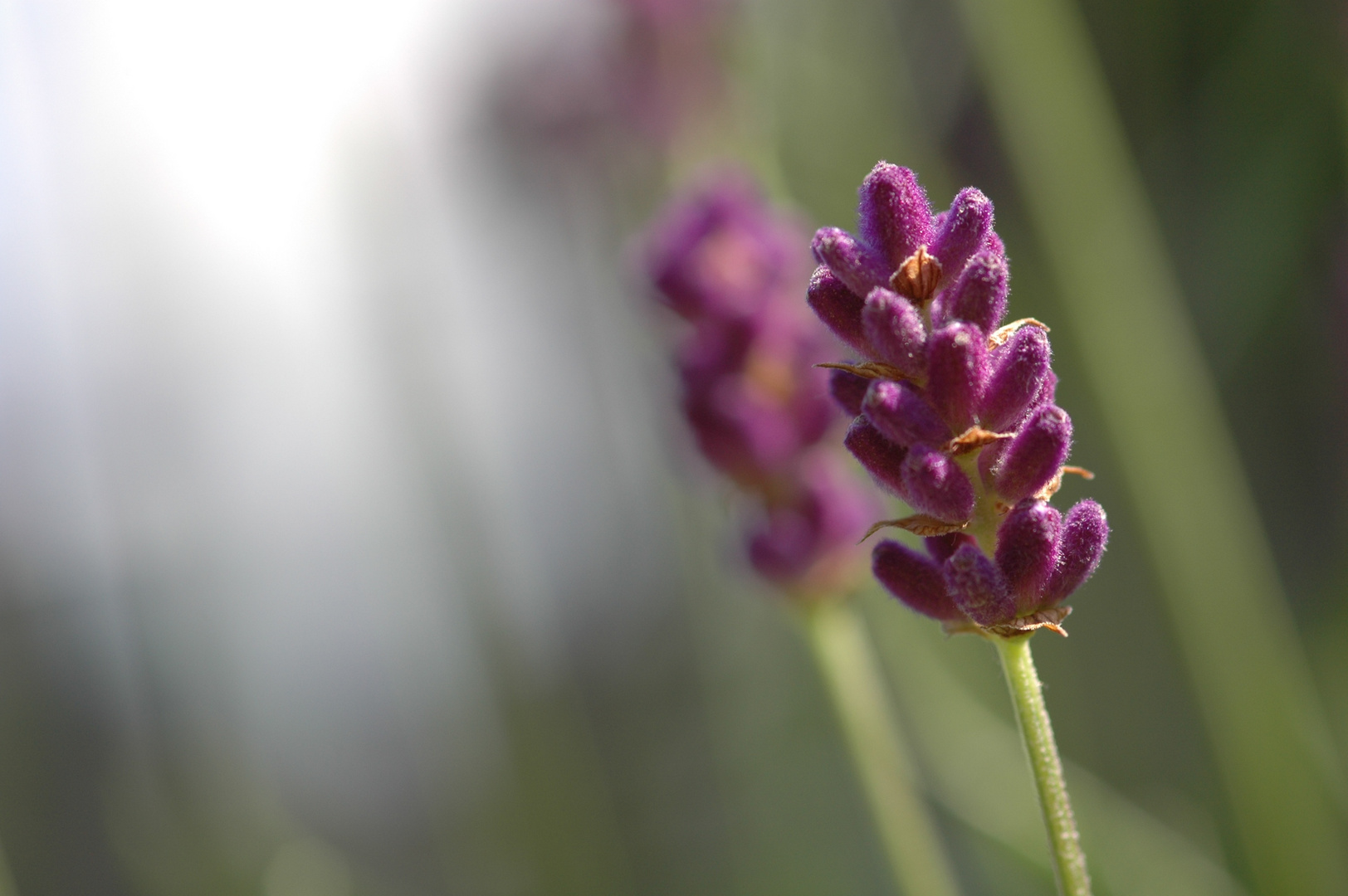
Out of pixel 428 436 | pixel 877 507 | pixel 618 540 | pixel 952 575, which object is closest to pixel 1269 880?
pixel 877 507

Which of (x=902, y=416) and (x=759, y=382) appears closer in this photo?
(x=902, y=416)

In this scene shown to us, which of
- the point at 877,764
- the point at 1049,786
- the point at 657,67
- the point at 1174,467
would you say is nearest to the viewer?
the point at 1049,786

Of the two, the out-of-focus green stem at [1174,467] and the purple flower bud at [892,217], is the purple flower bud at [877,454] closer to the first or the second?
the purple flower bud at [892,217]

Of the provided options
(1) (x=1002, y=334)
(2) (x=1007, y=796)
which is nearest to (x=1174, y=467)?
(2) (x=1007, y=796)

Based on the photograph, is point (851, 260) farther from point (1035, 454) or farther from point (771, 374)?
point (771, 374)

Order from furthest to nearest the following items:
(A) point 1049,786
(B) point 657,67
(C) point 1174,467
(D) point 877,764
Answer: (B) point 657,67 → (C) point 1174,467 → (D) point 877,764 → (A) point 1049,786

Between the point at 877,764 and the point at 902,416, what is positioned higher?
the point at 902,416
